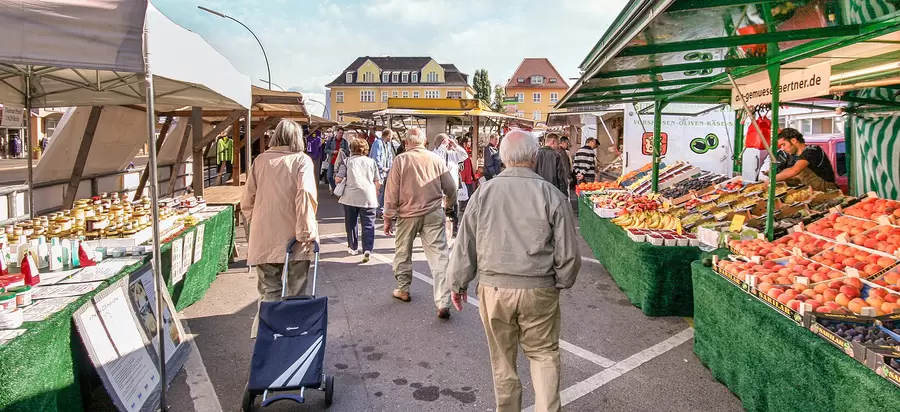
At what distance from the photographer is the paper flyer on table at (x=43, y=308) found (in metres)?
2.94

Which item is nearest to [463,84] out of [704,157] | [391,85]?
[391,85]

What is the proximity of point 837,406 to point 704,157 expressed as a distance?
11853 mm

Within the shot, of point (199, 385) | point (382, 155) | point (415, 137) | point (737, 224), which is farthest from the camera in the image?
point (382, 155)

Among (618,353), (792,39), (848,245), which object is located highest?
(792,39)

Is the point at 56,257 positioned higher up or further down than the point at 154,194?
further down

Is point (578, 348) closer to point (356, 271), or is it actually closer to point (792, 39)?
point (792, 39)

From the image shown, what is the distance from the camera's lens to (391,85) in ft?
253

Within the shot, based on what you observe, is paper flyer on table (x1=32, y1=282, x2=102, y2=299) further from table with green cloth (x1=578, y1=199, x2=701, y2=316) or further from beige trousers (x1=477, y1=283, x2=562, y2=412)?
table with green cloth (x1=578, y1=199, x2=701, y2=316)

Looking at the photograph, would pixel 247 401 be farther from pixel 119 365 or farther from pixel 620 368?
pixel 620 368

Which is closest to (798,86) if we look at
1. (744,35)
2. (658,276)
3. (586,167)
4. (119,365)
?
(744,35)

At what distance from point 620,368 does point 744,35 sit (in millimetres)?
2544

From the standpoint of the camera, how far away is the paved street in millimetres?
3926

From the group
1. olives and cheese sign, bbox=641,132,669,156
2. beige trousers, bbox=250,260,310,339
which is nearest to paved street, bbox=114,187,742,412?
beige trousers, bbox=250,260,310,339

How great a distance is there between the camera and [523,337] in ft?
10.7
